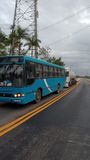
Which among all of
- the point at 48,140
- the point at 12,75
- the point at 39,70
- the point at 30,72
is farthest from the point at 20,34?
the point at 48,140

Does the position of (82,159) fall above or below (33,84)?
below

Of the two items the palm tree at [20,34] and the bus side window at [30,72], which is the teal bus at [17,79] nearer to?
the bus side window at [30,72]

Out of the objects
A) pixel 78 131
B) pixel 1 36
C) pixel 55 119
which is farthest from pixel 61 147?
pixel 1 36

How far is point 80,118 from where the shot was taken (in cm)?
1023

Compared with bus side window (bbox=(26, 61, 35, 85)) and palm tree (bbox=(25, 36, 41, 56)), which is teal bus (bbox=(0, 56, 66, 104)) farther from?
palm tree (bbox=(25, 36, 41, 56))

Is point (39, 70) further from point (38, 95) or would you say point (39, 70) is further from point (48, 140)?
point (48, 140)

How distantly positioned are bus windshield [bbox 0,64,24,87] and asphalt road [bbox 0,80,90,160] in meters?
3.09

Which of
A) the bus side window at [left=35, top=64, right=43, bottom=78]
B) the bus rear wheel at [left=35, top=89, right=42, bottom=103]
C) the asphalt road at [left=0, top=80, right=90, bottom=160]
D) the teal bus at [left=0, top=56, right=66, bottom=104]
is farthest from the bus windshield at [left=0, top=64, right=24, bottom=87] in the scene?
the asphalt road at [left=0, top=80, right=90, bottom=160]

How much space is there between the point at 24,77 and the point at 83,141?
6.44 m

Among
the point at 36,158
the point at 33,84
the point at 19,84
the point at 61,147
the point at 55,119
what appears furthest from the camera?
the point at 33,84

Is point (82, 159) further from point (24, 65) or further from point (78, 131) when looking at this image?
point (24, 65)

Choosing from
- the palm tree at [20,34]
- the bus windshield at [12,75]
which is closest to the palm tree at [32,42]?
the palm tree at [20,34]

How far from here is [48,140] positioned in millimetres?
6844

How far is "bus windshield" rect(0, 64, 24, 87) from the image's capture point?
12.5 metres
